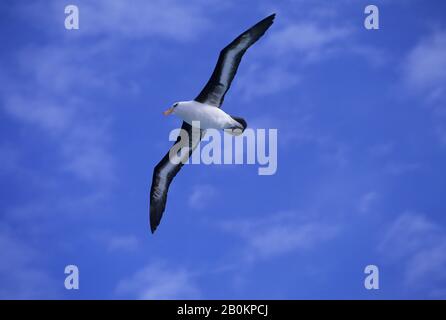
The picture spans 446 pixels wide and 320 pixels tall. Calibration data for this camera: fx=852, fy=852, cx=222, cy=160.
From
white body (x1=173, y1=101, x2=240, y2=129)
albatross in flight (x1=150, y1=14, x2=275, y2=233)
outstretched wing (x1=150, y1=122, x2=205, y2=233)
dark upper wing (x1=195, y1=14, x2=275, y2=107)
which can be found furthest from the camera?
outstretched wing (x1=150, y1=122, x2=205, y2=233)

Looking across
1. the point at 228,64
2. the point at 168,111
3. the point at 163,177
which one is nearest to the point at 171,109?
the point at 168,111

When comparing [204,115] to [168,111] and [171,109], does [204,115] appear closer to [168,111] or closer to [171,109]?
[171,109]

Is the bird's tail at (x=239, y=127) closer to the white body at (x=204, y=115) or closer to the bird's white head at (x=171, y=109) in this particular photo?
the white body at (x=204, y=115)

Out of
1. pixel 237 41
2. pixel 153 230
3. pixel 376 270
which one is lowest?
pixel 376 270

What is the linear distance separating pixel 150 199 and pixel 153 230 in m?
1.11

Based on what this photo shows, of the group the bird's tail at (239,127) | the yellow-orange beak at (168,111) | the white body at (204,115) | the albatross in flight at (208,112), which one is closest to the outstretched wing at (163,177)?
the albatross in flight at (208,112)

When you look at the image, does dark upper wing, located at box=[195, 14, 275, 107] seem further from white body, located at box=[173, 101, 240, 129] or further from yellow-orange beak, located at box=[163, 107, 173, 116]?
yellow-orange beak, located at box=[163, 107, 173, 116]

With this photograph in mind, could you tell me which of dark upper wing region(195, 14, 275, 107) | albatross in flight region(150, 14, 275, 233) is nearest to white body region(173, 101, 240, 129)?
albatross in flight region(150, 14, 275, 233)

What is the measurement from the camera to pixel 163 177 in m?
28.3

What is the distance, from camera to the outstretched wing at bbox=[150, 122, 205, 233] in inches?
1097

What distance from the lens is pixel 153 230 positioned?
90.8ft

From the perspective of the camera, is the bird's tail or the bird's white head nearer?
the bird's tail
